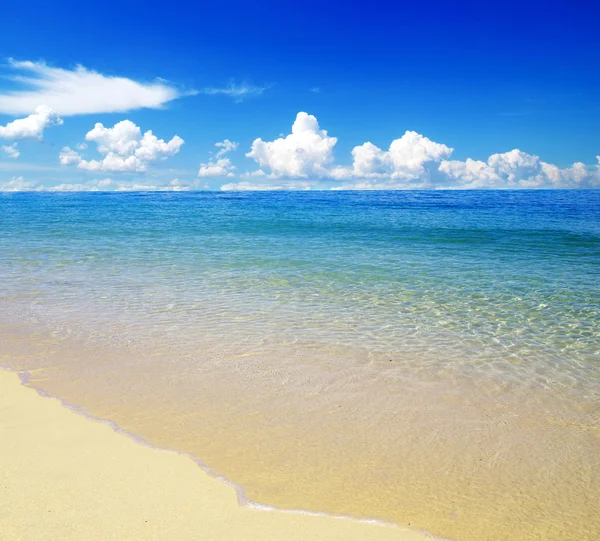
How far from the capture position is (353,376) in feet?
22.1

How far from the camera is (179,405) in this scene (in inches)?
226

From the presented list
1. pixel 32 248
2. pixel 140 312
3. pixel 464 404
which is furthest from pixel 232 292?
pixel 32 248

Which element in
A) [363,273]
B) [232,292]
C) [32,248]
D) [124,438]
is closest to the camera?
[124,438]

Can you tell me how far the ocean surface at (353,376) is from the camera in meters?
4.17

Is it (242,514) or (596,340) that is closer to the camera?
(242,514)

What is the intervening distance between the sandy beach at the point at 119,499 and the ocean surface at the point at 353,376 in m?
0.24

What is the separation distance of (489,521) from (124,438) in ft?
11.3

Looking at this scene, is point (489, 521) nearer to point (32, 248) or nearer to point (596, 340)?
point (596, 340)

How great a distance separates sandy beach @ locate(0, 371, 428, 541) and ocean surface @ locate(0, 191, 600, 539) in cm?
24

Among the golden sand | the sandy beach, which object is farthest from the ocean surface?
the sandy beach

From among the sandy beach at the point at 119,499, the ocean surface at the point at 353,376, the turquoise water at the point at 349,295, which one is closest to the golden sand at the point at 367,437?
the ocean surface at the point at 353,376

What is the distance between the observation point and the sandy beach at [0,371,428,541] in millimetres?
3559

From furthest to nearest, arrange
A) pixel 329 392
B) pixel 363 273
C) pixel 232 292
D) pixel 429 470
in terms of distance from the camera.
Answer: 1. pixel 363 273
2. pixel 232 292
3. pixel 329 392
4. pixel 429 470

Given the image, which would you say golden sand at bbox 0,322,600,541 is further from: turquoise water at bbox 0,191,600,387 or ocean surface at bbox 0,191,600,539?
turquoise water at bbox 0,191,600,387
